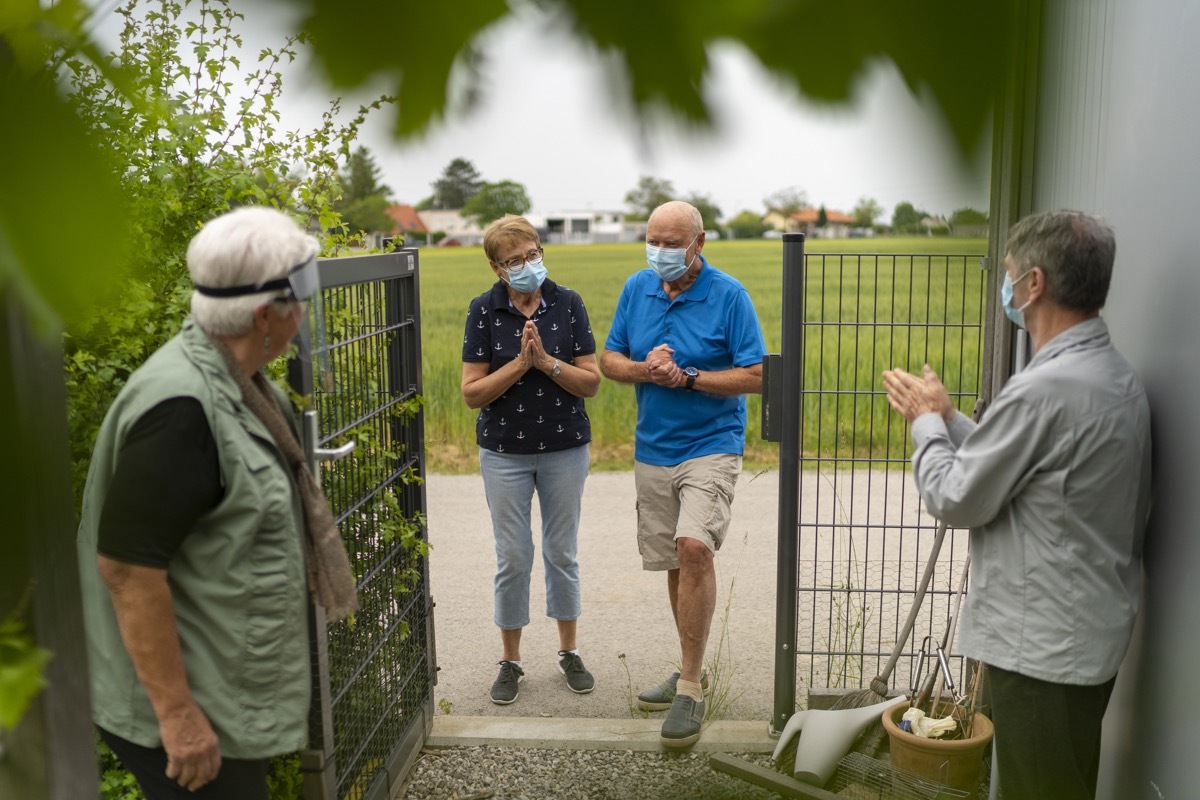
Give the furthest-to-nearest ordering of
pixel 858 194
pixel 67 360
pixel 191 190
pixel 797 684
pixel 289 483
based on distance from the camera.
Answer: pixel 797 684 → pixel 191 190 → pixel 67 360 → pixel 289 483 → pixel 858 194

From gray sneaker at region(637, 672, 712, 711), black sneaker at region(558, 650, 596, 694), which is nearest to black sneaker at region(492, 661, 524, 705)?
black sneaker at region(558, 650, 596, 694)

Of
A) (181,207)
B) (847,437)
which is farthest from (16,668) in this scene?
(847,437)

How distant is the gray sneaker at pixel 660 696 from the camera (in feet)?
13.4

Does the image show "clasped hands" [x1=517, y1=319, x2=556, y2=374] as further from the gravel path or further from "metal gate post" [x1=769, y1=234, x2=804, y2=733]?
the gravel path

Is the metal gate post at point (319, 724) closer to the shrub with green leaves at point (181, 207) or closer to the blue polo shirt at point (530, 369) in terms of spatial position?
the shrub with green leaves at point (181, 207)

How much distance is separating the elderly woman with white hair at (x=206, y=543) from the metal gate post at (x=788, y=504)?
1.92 meters

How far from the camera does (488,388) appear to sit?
3.76 m

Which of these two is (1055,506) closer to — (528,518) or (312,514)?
(312,514)

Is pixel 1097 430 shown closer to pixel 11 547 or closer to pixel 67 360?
pixel 11 547

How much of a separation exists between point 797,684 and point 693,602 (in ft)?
2.60

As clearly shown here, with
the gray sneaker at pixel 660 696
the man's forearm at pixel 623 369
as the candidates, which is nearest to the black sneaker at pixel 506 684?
the gray sneaker at pixel 660 696

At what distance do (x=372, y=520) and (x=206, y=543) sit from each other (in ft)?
4.74

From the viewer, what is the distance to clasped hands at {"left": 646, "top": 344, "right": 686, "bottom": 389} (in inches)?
145

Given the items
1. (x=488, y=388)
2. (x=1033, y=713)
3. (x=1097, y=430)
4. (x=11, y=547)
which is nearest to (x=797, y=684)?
(x=488, y=388)
